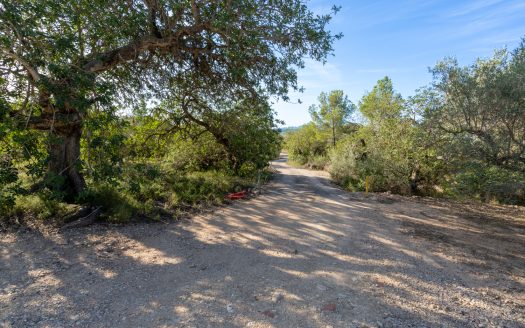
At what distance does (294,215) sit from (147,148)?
23.6 feet

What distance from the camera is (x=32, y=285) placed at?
3.93 metres

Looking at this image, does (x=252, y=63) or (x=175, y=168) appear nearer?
(x=252, y=63)

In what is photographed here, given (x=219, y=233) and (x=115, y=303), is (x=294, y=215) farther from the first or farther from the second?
(x=115, y=303)

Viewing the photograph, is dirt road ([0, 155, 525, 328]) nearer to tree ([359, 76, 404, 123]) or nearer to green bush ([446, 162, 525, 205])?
green bush ([446, 162, 525, 205])

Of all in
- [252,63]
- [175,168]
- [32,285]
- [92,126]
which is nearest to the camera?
[32,285]

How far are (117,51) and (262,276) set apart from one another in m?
6.62

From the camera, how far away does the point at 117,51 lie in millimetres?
7137

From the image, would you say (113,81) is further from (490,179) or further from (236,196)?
(490,179)

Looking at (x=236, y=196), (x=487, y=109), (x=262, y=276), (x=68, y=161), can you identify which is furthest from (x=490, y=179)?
(x=68, y=161)

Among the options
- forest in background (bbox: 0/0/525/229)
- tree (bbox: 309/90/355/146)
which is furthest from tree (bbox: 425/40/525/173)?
tree (bbox: 309/90/355/146)

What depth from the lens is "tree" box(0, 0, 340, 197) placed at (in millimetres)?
5238

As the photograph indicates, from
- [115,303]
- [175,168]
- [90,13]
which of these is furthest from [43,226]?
[175,168]

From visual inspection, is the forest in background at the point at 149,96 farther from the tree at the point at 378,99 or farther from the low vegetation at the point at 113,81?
the tree at the point at 378,99

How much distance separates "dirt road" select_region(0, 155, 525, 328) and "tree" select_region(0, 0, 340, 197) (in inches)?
93.3
